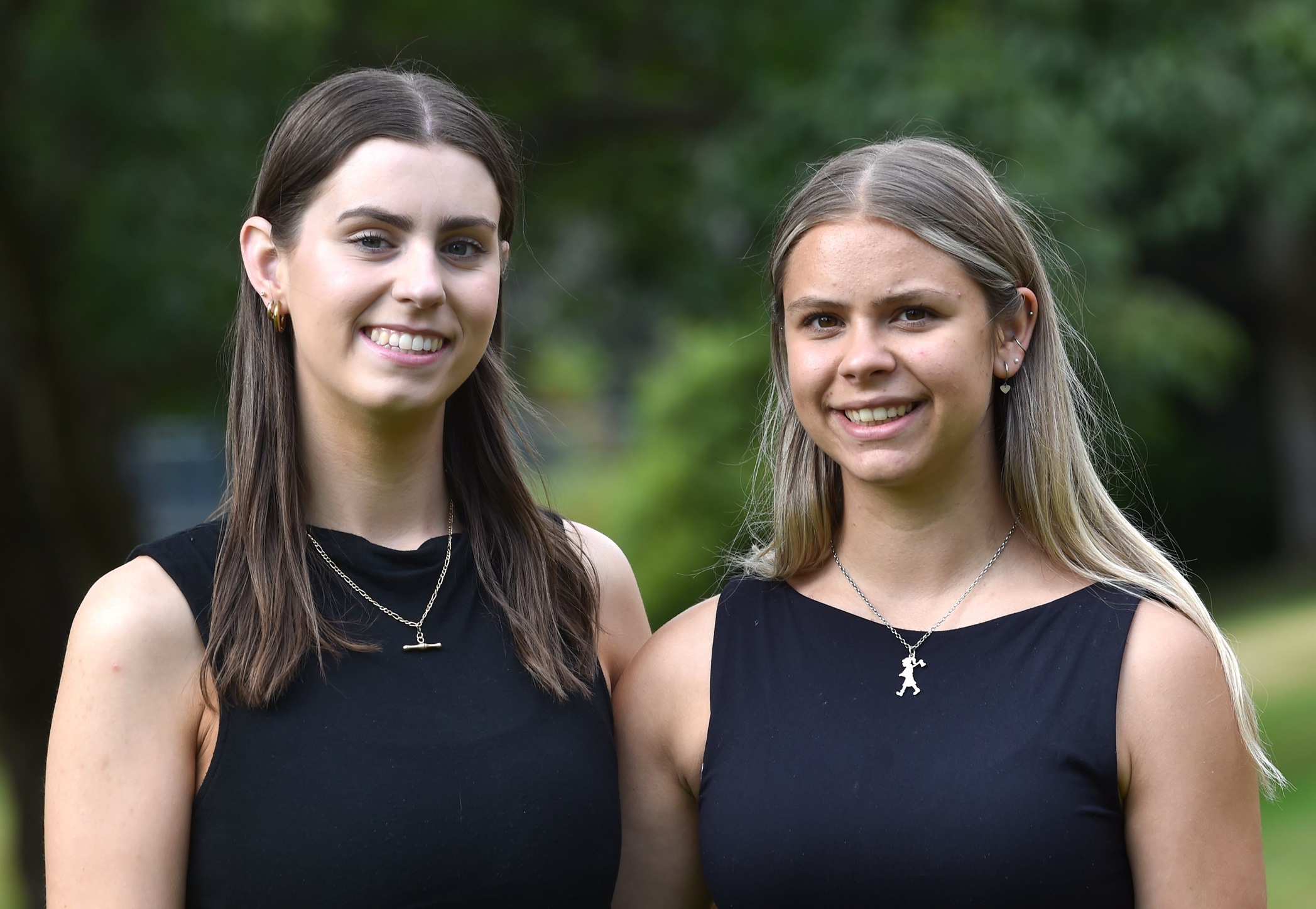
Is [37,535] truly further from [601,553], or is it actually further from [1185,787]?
[1185,787]

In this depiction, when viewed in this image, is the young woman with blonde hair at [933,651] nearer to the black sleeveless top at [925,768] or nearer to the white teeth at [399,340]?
the black sleeveless top at [925,768]

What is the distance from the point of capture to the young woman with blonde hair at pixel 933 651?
239 cm

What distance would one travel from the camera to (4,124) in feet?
19.1

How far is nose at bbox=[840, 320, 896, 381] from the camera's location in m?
2.48

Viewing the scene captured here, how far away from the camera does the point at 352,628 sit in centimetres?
251

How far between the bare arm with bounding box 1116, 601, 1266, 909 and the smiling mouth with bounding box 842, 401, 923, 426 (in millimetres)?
545

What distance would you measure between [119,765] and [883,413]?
Result: 51.9 inches

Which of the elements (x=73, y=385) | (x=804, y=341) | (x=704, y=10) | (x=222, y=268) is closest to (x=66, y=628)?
(x=73, y=385)

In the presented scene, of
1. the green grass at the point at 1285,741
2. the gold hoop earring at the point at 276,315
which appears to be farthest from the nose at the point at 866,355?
the green grass at the point at 1285,741

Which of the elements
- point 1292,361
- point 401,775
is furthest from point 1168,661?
point 1292,361

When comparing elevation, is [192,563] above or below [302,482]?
below

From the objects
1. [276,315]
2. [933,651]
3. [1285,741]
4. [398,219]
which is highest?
[398,219]

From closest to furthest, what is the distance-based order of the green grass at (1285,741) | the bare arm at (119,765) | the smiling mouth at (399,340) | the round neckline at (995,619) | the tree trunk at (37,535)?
the bare arm at (119,765) < the smiling mouth at (399,340) < the round neckline at (995,619) < the tree trunk at (37,535) < the green grass at (1285,741)

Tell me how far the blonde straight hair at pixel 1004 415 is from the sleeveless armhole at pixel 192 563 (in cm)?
102
